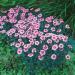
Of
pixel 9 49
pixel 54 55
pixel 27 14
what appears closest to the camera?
pixel 54 55

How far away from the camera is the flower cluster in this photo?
391 centimetres

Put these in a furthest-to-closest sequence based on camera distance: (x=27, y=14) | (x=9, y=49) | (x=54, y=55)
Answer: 1. (x=27, y=14)
2. (x=9, y=49)
3. (x=54, y=55)

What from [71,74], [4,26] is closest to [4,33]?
[4,26]

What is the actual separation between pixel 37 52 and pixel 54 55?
0.21m

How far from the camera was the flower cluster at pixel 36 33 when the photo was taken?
3910mm

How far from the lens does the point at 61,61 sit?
392 cm

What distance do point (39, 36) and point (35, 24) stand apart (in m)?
0.28

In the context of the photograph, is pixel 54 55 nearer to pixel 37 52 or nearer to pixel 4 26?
pixel 37 52

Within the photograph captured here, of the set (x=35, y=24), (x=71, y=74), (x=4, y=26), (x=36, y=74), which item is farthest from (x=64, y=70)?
(x=4, y=26)

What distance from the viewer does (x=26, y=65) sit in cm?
396

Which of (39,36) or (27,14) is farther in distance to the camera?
(27,14)

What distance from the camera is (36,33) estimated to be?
4117mm

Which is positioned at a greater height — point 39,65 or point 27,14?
point 27,14

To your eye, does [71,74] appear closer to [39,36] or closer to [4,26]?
[39,36]
